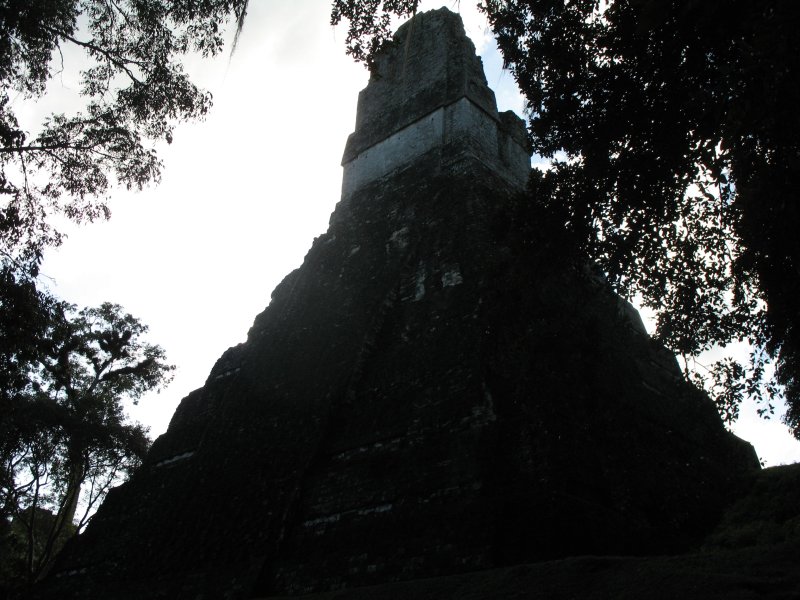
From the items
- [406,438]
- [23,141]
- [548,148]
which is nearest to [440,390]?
[406,438]

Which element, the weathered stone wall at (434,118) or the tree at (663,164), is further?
Result: the weathered stone wall at (434,118)

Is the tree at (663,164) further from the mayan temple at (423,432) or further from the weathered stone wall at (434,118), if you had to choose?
the weathered stone wall at (434,118)

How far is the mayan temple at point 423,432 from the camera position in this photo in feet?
19.0

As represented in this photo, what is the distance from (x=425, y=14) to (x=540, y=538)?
11077 mm

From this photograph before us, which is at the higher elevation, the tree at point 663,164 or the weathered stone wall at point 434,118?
the weathered stone wall at point 434,118

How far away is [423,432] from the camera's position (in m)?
6.67

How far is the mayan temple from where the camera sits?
5.80 metres

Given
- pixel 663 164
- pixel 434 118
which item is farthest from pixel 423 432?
pixel 434 118

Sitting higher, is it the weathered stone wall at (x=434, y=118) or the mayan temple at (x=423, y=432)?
the weathered stone wall at (x=434, y=118)

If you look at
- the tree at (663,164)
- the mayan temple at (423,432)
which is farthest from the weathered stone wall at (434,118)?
the tree at (663,164)

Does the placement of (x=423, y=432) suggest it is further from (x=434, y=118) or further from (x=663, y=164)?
(x=434, y=118)

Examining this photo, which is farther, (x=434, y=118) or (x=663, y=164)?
(x=434, y=118)

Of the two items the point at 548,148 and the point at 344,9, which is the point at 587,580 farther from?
the point at 344,9

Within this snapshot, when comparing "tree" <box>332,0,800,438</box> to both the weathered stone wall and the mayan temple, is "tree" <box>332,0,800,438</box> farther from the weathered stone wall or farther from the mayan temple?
the weathered stone wall
